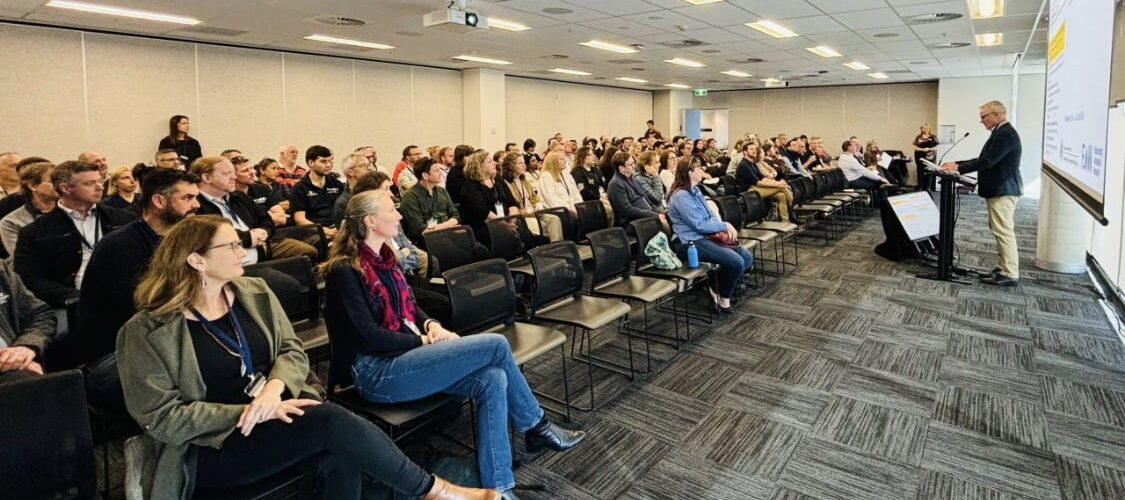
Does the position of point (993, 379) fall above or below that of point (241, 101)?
below

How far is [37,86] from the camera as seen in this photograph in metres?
7.41

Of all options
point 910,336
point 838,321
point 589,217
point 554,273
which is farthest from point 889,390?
point 589,217

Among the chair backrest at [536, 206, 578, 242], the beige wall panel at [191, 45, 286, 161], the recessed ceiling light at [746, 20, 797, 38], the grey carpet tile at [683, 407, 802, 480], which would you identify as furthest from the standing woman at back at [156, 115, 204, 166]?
the grey carpet tile at [683, 407, 802, 480]

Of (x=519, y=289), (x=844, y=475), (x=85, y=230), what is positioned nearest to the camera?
(x=844, y=475)

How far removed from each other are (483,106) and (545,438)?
10502mm

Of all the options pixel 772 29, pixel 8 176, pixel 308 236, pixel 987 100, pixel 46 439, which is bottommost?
pixel 46 439

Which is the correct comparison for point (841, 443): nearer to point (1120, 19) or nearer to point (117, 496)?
point (1120, 19)

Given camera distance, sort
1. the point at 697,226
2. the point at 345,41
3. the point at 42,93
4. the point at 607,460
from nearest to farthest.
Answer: the point at 607,460 < the point at 697,226 < the point at 42,93 < the point at 345,41

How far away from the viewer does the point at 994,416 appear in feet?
10.5

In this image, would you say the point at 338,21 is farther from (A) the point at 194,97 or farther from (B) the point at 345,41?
(A) the point at 194,97

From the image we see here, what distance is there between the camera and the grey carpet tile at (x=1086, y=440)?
2787 millimetres

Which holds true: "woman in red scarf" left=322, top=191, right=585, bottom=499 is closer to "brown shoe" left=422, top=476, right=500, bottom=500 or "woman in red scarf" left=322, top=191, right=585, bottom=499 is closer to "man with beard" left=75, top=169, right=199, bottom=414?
"brown shoe" left=422, top=476, right=500, bottom=500

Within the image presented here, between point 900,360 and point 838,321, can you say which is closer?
point 900,360

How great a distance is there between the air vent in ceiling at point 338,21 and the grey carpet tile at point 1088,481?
7.23 m
